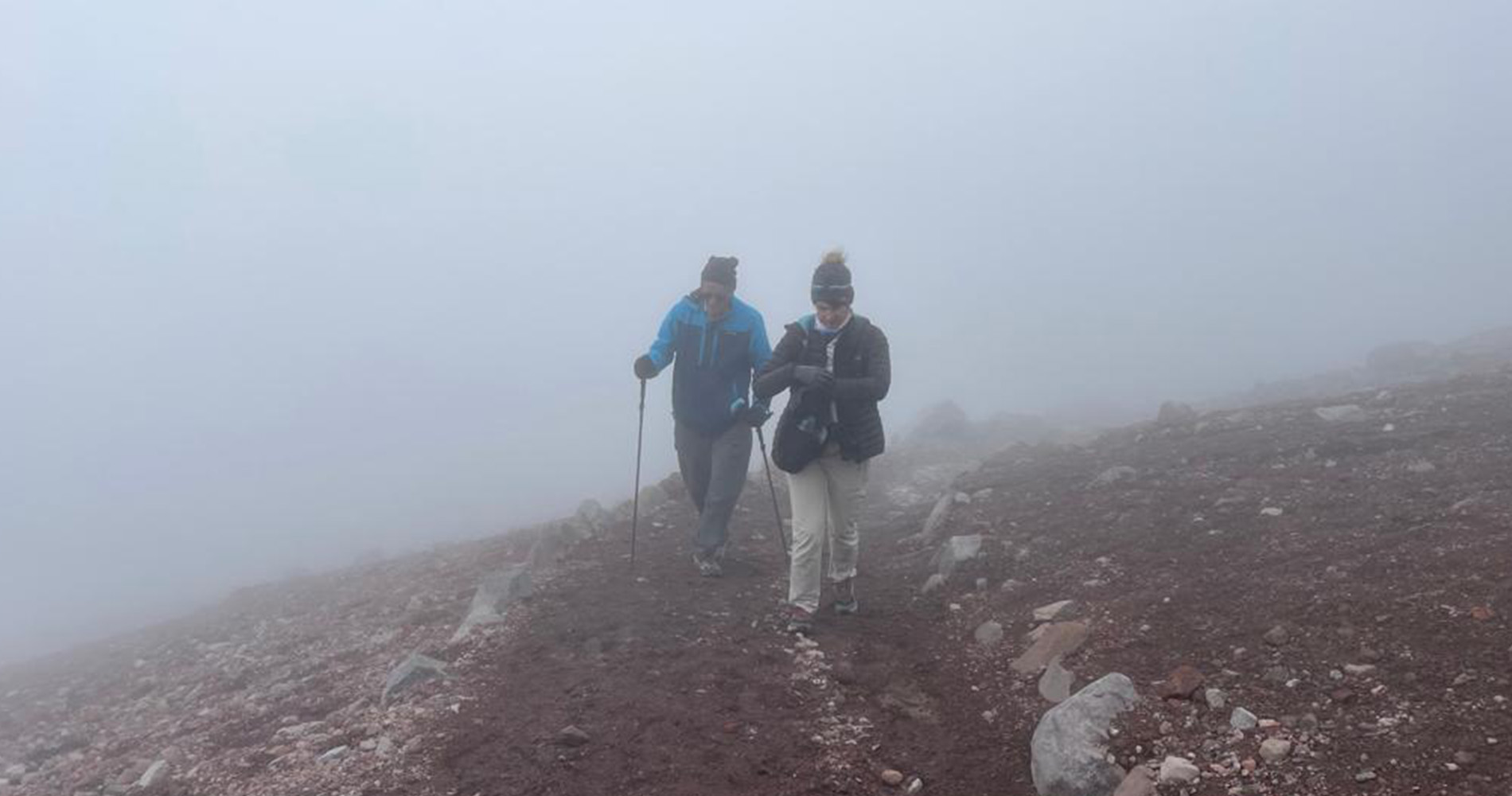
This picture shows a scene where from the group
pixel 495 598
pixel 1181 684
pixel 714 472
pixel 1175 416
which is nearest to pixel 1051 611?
pixel 1181 684

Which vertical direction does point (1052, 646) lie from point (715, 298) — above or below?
below

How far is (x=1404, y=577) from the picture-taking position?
705 centimetres

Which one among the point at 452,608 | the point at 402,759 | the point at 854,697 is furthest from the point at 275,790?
the point at 452,608

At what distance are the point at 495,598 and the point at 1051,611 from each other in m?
5.30

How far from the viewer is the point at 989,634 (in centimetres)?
859

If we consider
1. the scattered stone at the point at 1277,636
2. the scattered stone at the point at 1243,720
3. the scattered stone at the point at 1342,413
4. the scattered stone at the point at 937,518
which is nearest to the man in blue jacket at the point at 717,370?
the scattered stone at the point at 937,518

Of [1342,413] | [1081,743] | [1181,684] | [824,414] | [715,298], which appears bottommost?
[1081,743]

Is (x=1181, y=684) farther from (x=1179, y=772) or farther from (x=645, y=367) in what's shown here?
Result: (x=645, y=367)

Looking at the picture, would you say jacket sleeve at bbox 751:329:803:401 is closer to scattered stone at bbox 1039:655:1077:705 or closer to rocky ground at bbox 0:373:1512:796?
rocky ground at bbox 0:373:1512:796

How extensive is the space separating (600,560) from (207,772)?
4954 mm

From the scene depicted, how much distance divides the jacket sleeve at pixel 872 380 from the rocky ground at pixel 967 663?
205cm

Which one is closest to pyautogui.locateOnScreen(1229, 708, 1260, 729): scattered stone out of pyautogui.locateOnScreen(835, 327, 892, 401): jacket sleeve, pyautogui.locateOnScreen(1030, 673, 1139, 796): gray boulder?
pyautogui.locateOnScreen(1030, 673, 1139, 796): gray boulder

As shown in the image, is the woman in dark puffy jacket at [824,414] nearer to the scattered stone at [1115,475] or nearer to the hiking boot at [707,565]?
the hiking boot at [707,565]

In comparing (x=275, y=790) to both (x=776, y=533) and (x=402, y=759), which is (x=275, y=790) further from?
(x=776, y=533)
